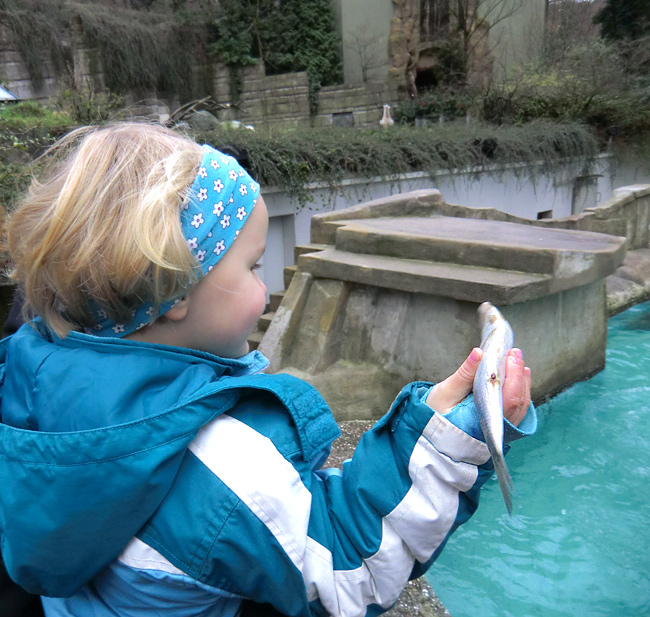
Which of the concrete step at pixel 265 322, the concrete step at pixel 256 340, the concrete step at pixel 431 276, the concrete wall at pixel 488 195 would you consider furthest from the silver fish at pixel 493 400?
the concrete wall at pixel 488 195

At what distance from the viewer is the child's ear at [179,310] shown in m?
0.90

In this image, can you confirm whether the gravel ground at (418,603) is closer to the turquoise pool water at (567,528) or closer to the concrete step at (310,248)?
the turquoise pool water at (567,528)

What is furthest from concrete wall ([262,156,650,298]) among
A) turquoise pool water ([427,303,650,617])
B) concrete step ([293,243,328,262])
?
turquoise pool water ([427,303,650,617])

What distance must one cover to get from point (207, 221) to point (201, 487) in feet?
1.21

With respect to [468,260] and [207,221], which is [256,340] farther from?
[207,221]

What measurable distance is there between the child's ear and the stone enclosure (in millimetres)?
2603

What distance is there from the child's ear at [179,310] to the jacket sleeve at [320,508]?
17 cm

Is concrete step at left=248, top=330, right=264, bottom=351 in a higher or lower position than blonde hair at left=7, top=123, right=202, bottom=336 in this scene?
lower

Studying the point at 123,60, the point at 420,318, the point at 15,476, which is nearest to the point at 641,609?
the point at 420,318

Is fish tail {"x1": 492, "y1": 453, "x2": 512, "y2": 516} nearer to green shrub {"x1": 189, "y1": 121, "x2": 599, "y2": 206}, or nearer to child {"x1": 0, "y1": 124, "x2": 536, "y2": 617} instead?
child {"x1": 0, "y1": 124, "x2": 536, "y2": 617}

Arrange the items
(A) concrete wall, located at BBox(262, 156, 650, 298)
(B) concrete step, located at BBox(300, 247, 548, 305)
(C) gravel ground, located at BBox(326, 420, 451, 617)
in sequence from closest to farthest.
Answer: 1. (C) gravel ground, located at BBox(326, 420, 451, 617)
2. (B) concrete step, located at BBox(300, 247, 548, 305)
3. (A) concrete wall, located at BBox(262, 156, 650, 298)

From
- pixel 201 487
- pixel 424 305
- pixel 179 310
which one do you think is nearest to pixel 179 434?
pixel 201 487

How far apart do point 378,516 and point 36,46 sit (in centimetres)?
1503

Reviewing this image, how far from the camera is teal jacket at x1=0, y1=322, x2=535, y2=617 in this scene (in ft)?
2.51
